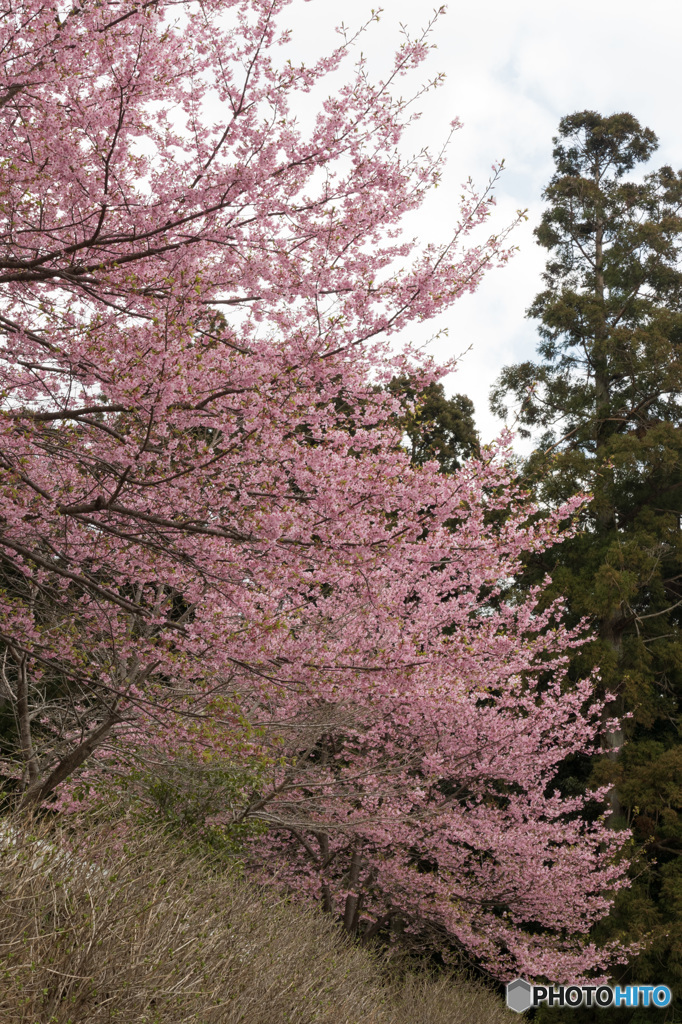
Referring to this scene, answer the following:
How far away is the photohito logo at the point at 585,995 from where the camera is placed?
11.3 metres

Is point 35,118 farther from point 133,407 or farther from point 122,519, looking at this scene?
point 122,519

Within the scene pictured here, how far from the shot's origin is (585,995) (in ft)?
38.8

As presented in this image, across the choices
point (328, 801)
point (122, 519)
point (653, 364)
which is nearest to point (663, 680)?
point (653, 364)

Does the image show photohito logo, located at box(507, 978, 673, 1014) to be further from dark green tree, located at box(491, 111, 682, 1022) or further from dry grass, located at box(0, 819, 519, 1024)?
dry grass, located at box(0, 819, 519, 1024)

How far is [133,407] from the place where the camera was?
4.62m

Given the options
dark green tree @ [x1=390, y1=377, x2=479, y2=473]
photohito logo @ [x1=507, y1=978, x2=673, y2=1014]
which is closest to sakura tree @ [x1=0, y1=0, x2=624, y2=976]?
photohito logo @ [x1=507, y1=978, x2=673, y2=1014]

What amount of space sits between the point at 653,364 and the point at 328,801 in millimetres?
10988

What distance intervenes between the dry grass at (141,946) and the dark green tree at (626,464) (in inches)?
303

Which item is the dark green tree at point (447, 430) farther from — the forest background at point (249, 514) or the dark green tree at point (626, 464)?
the forest background at point (249, 514)

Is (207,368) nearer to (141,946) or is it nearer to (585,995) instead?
(141,946)

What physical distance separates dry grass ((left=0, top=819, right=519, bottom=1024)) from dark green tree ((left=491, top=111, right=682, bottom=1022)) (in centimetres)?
768

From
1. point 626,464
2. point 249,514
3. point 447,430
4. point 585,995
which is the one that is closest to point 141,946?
point 249,514

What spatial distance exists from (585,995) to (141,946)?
1007cm

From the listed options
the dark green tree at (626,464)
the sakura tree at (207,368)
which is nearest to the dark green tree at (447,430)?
the dark green tree at (626,464)
